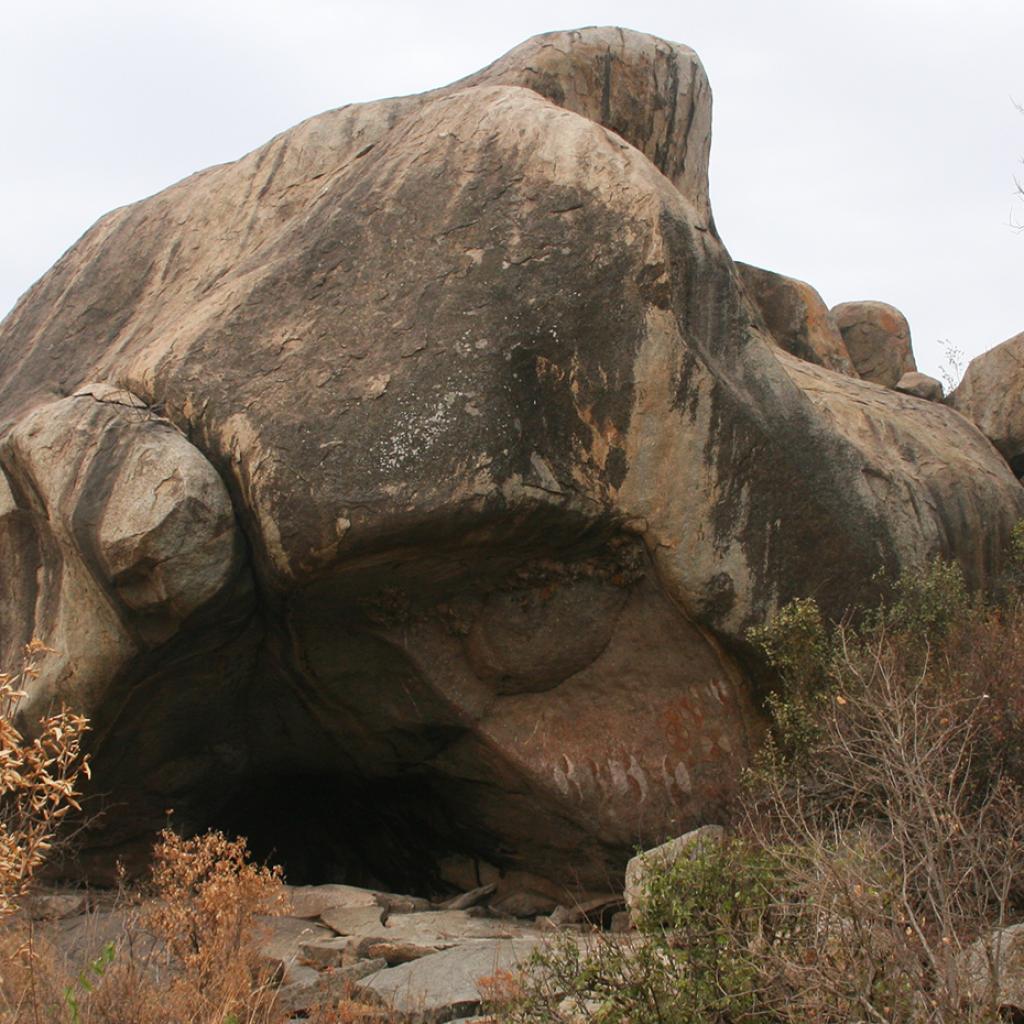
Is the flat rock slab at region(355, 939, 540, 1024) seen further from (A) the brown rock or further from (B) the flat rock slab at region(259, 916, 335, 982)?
(B) the flat rock slab at region(259, 916, 335, 982)

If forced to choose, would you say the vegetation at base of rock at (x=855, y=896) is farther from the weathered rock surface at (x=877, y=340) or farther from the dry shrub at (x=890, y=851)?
the weathered rock surface at (x=877, y=340)

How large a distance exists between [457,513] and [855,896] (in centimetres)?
333

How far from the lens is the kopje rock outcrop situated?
7941 mm

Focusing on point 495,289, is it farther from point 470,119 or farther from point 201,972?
point 201,972

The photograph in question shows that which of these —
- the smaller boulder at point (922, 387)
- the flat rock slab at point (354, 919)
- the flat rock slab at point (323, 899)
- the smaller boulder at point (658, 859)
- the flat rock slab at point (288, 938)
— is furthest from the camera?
the smaller boulder at point (922, 387)

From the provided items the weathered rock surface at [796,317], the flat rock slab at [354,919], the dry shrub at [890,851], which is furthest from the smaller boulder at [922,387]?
the flat rock slab at [354,919]

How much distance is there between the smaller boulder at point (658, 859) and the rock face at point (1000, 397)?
6.39 m

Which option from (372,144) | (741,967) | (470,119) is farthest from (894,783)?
(372,144)

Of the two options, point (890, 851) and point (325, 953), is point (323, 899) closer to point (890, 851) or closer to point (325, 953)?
point (325, 953)

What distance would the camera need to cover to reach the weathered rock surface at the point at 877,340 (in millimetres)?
15188

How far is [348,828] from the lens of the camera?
1070 centimetres

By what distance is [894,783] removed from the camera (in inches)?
243

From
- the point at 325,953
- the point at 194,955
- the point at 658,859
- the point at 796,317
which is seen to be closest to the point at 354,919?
the point at 325,953

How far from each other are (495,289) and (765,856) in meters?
3.71
